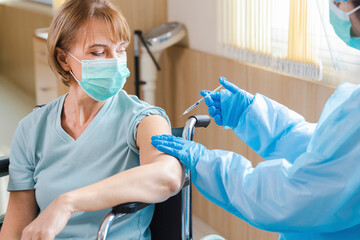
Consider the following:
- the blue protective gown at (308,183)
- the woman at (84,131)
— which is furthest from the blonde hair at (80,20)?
the blue protective gown at (308,183)

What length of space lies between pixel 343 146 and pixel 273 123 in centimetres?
49

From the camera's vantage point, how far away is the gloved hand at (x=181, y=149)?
59.7 inches

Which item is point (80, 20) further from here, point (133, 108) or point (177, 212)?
point (177, 212)

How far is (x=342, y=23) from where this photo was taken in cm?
137

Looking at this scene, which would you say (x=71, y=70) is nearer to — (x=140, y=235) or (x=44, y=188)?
(x=44, y=188)

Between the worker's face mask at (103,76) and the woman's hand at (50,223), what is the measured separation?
50 centimetres

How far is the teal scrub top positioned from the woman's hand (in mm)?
311

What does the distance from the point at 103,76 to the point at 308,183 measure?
81 cm

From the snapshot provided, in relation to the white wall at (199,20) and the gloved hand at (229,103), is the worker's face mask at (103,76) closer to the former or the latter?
the gloved hand at (229,103)

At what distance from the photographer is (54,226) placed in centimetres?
138

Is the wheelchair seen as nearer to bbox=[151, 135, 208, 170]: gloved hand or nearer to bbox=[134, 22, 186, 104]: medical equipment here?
bbox=[151, 135, 208, 170]: gloved hand

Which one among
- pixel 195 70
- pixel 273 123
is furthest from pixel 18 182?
pixel 195 70

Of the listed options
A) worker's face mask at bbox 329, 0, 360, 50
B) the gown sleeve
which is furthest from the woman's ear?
worker's face mask at bbox 329, 0, 360, 50

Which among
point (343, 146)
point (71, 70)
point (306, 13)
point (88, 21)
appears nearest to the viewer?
point (343, 146)
